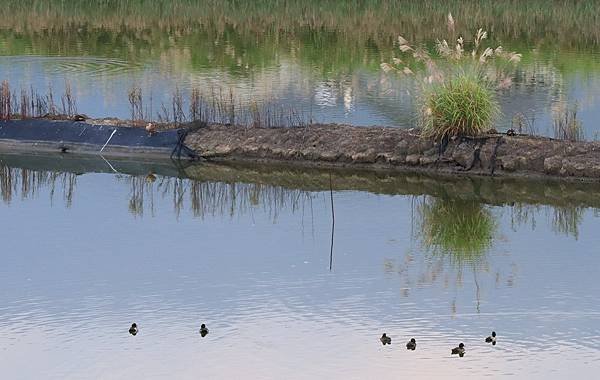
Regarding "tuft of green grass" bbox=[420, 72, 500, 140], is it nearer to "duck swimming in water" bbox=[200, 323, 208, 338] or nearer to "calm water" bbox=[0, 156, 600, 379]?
"calm water" bbox=[0, 156, 600, 379]

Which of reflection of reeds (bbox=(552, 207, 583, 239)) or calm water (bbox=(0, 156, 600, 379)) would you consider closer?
calm water (bbox=(0, 156, 600, 379))

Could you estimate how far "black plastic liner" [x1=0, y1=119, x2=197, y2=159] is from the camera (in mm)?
16953

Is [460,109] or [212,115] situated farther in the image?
[212,115]

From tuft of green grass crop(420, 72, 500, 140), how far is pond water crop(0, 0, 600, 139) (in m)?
0.82

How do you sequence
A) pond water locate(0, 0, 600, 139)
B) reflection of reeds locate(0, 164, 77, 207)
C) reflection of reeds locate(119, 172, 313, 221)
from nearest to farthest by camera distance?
reflection of reeds locate(119, 172, 313, 221) < reflection of reeds locate(0, 164, 77, 207) < pond water locate(0, 0, 600, 139)

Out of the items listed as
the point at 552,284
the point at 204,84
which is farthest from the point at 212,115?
the point at 552,284

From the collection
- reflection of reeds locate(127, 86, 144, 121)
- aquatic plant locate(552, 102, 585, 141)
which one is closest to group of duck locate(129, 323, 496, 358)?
aquatic plant locate(552, 102, 585, 141)

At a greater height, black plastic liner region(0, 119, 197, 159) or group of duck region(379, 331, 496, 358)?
group of duck region(379, 331, 496, 358)

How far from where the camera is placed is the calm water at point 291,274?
935 centimetres

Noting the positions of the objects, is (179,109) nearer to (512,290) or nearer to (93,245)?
(93,245)

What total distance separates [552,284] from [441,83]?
512 cm

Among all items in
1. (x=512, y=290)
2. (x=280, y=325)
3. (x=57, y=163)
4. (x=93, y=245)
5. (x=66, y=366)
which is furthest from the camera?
(x=57, y=163)

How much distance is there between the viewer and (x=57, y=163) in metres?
16.9

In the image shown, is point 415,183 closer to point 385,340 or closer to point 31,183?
point 31,183
